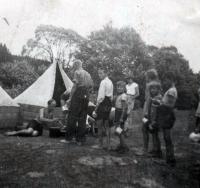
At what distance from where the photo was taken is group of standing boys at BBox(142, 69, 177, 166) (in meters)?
5.22

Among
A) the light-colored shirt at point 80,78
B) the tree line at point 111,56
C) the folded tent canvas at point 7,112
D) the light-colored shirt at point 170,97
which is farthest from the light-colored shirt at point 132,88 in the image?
the tree line at point 111,56

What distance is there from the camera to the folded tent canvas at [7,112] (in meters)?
8.48

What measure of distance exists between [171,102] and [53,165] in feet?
7.45

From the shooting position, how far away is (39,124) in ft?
25.6

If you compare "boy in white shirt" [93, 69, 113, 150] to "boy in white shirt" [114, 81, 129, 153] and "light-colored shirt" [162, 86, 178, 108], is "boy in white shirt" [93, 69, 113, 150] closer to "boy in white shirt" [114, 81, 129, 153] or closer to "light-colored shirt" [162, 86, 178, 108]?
"boy in white shirt" [114, 81, 129, 153]

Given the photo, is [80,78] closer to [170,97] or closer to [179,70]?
[170,97]

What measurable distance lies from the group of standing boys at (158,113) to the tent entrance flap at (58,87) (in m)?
5.88

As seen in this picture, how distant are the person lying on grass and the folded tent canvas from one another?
1.10m

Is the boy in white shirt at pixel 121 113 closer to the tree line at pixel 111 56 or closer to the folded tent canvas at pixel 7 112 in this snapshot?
the folded tent canvas at pixel 7 112

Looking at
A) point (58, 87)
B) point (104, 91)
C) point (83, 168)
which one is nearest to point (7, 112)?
point (58, 87)

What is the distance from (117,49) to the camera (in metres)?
29.0

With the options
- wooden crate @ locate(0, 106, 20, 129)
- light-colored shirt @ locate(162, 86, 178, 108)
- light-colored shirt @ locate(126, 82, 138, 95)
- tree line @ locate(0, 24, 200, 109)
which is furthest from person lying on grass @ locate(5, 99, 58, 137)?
tree line @ locate(0, 24, 200, 109)

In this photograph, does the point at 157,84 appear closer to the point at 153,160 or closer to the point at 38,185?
the point at 153,160

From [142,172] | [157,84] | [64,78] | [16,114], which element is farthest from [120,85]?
[64,78]
